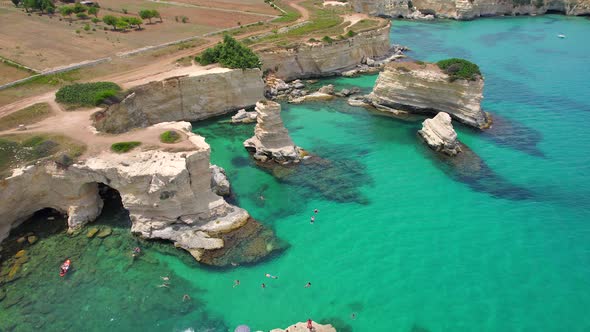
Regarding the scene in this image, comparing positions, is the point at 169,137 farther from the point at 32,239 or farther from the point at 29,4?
the point at 29,4

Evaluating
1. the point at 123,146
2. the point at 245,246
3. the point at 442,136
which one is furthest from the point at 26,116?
the point at 442,136

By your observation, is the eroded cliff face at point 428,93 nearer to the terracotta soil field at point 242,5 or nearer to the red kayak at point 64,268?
the red kayak at point 64,268

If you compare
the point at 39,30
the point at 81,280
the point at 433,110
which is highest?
the point at 39,30

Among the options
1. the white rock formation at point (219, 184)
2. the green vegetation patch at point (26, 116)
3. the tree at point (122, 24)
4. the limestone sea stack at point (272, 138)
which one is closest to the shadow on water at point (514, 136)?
the limestone sea stack at point (272, 138)

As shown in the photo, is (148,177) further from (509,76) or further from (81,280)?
(509,76)

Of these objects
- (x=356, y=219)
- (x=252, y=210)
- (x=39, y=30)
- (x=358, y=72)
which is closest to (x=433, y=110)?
(x=358, y=72)

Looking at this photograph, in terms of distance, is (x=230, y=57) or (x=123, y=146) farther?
(x=230, y=57)
